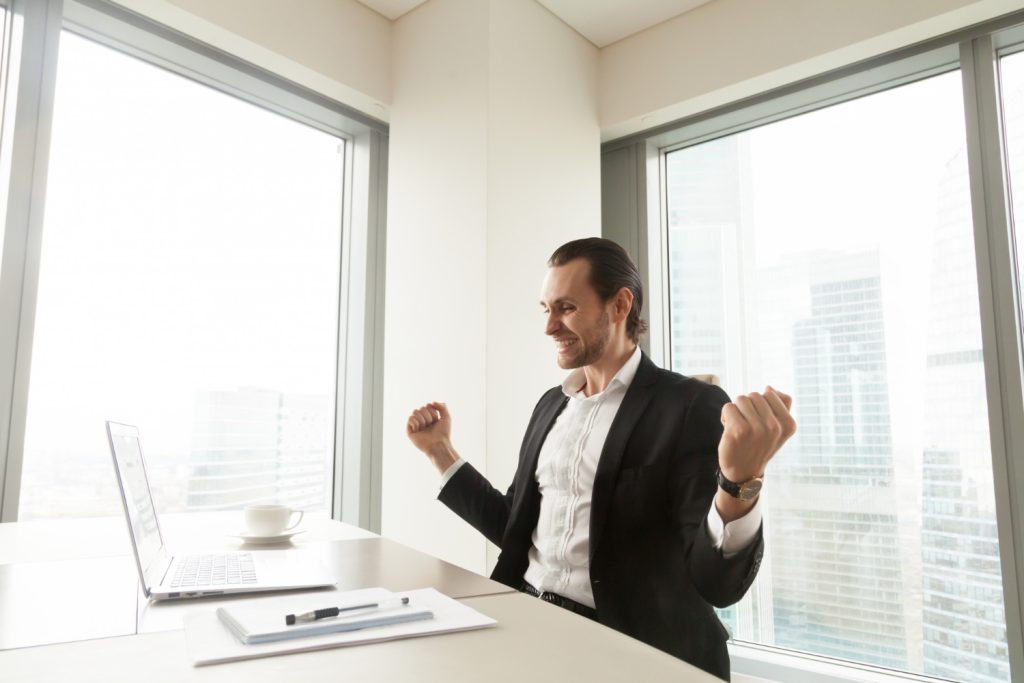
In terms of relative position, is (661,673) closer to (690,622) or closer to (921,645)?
(690,622)

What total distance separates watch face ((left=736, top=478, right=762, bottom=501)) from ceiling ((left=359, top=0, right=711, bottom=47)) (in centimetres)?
236

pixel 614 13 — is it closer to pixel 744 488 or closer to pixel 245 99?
pixel 245 99

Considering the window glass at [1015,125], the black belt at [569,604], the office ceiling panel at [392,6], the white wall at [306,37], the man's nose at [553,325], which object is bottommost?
the black belt at [569,604]

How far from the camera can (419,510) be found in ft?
8.50

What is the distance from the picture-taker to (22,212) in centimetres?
202

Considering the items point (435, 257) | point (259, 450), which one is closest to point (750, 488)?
point (435, 257)

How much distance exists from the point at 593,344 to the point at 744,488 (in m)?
0.68

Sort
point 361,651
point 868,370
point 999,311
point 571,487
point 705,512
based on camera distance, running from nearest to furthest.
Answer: point 361,651
point 705,512
point 571,487
point 999,311
point 868,370

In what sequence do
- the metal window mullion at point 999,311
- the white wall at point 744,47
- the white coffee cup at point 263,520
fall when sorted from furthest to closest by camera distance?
the white wall at point 744,47, the metal window mullion at point 999,311, the white coffee cup at point 263,520

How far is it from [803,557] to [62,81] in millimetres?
3002

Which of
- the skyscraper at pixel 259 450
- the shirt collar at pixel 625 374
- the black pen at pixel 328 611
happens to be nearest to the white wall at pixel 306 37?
the skyscraper at pixel 259 450

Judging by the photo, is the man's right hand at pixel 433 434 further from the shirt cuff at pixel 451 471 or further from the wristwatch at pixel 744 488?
the wristwatch at pixel 744 488

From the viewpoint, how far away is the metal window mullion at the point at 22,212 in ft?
6.46

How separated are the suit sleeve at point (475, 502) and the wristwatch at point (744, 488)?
0.73 m
